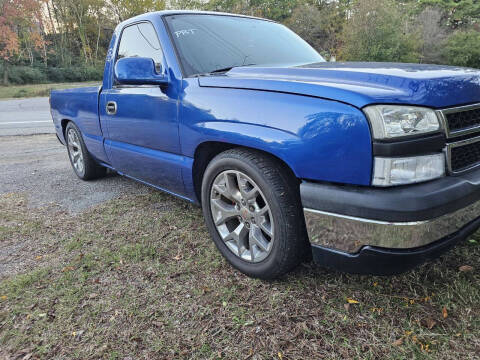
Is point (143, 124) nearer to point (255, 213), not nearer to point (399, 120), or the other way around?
point (255, 213)

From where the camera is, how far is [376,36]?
2930 centimetres

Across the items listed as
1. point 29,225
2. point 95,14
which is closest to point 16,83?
point 95,14

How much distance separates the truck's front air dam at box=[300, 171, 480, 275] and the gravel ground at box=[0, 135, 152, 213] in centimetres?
275

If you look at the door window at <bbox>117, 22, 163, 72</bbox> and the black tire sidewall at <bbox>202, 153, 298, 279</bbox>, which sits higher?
the door window at <bbox>117, 22, 163, 72</bbox>

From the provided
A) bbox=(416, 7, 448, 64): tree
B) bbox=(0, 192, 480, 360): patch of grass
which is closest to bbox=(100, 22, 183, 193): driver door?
bbox=(0, 192, 480, 360): patch of grass

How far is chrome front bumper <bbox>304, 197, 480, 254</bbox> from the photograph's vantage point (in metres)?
1.51

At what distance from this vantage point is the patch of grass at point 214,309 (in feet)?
5.52

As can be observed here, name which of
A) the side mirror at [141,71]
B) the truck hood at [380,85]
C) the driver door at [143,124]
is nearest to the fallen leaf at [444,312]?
the truck hood at [380,85]

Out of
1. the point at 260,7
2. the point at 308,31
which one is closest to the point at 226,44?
the point at 308,31

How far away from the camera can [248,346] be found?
5.57 ft

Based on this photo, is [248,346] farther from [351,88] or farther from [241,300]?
[351,88]

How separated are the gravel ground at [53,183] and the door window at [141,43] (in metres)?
1.58

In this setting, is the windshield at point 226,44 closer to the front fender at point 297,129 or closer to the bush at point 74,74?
the front fender at point 297,129

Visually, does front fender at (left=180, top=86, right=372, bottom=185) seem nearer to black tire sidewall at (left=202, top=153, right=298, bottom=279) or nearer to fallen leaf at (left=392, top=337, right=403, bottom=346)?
black tire sidewall at (left=202, top=153, right=298, bottom=279)
